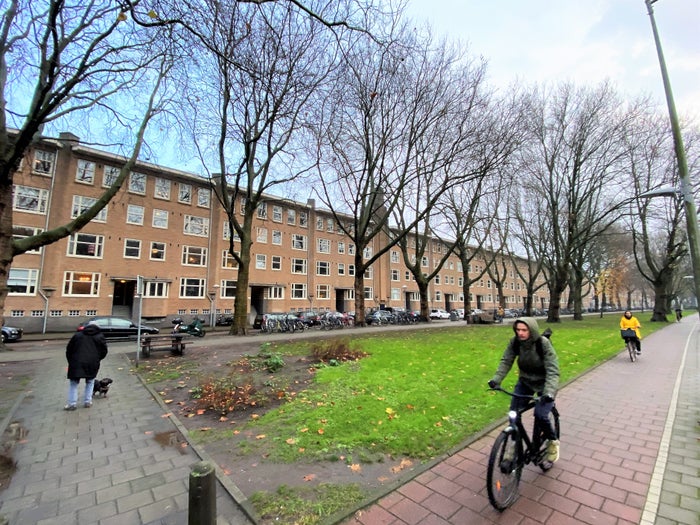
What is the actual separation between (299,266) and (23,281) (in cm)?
2333

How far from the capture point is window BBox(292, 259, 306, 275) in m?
39.9

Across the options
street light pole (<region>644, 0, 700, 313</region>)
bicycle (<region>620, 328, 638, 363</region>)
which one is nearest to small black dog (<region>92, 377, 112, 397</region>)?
street light pole (<region>644, 0, 700, 313</region>)

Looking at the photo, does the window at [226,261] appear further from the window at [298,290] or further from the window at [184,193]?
the window at [298,290]

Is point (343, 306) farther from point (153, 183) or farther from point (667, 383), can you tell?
point (667, 383)

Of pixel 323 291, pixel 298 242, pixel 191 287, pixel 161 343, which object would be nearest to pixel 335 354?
pixel 161 343

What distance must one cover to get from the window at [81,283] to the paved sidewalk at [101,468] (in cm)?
2420

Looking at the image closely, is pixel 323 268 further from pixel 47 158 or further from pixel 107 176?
pixel 47 158

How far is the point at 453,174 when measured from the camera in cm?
1942

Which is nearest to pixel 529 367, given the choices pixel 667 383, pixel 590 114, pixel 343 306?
pixel 667 383

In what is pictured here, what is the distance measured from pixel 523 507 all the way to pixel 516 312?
190 ft

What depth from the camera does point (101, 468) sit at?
3996 millimetres

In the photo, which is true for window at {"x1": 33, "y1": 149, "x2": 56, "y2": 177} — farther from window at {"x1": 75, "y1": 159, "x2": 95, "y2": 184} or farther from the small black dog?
the small black dog

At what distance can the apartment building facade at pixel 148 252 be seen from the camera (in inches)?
987

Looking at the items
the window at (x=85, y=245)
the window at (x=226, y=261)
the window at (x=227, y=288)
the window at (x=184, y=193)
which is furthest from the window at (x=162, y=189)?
the window at (x=227, y=288)
